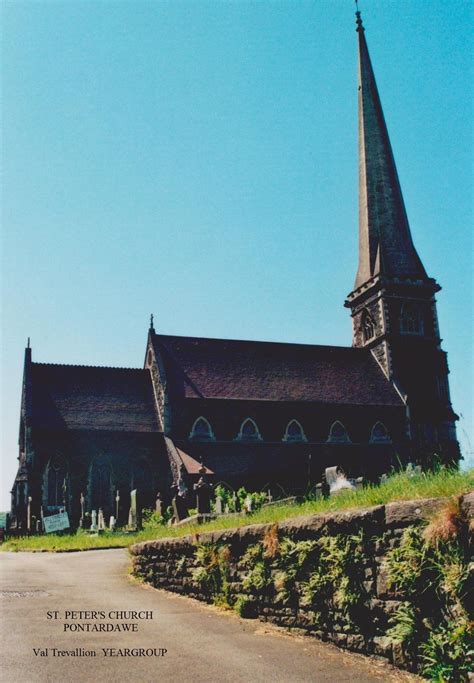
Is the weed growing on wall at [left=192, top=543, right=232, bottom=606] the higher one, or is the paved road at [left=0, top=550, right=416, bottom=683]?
the weed growing on wall at [left=192, top=543, right=232, bottom=606]

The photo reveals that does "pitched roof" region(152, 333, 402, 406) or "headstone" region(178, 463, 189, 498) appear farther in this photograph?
"pitched roof" region(152, 333, 402, 406)

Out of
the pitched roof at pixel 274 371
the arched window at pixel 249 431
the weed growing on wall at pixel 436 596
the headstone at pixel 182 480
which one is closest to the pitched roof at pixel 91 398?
the pitched roof at pixel 274 371

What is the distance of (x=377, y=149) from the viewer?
46.1 m

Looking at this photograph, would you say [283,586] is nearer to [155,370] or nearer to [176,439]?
[176,439]

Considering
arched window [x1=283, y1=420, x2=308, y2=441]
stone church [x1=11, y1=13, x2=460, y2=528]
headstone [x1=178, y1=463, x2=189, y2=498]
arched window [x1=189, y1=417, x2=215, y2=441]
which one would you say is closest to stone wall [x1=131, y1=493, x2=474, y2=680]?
headstone [x1=178, y1=463, x2=189, y2=498]

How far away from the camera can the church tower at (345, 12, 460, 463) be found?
3938 cm

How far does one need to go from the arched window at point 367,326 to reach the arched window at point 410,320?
2.00 meters

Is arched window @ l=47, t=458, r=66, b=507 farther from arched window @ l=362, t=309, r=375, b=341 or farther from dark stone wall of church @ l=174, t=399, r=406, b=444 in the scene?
arched window @ l=362, t=309, r=375, b=341

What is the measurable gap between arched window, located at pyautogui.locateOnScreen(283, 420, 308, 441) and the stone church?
6 cm

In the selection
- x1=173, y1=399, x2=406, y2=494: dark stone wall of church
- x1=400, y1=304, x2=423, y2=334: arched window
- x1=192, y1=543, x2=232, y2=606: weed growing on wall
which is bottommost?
x1=192, y1=543, x2=232, y2=606: weed growing on wall

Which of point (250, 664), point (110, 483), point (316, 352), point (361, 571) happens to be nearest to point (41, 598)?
point (250, 664)

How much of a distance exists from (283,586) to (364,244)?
3893cm

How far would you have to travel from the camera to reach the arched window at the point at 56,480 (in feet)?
108

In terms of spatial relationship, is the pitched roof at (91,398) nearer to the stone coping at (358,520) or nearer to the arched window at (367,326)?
the arched window at (367,326)
